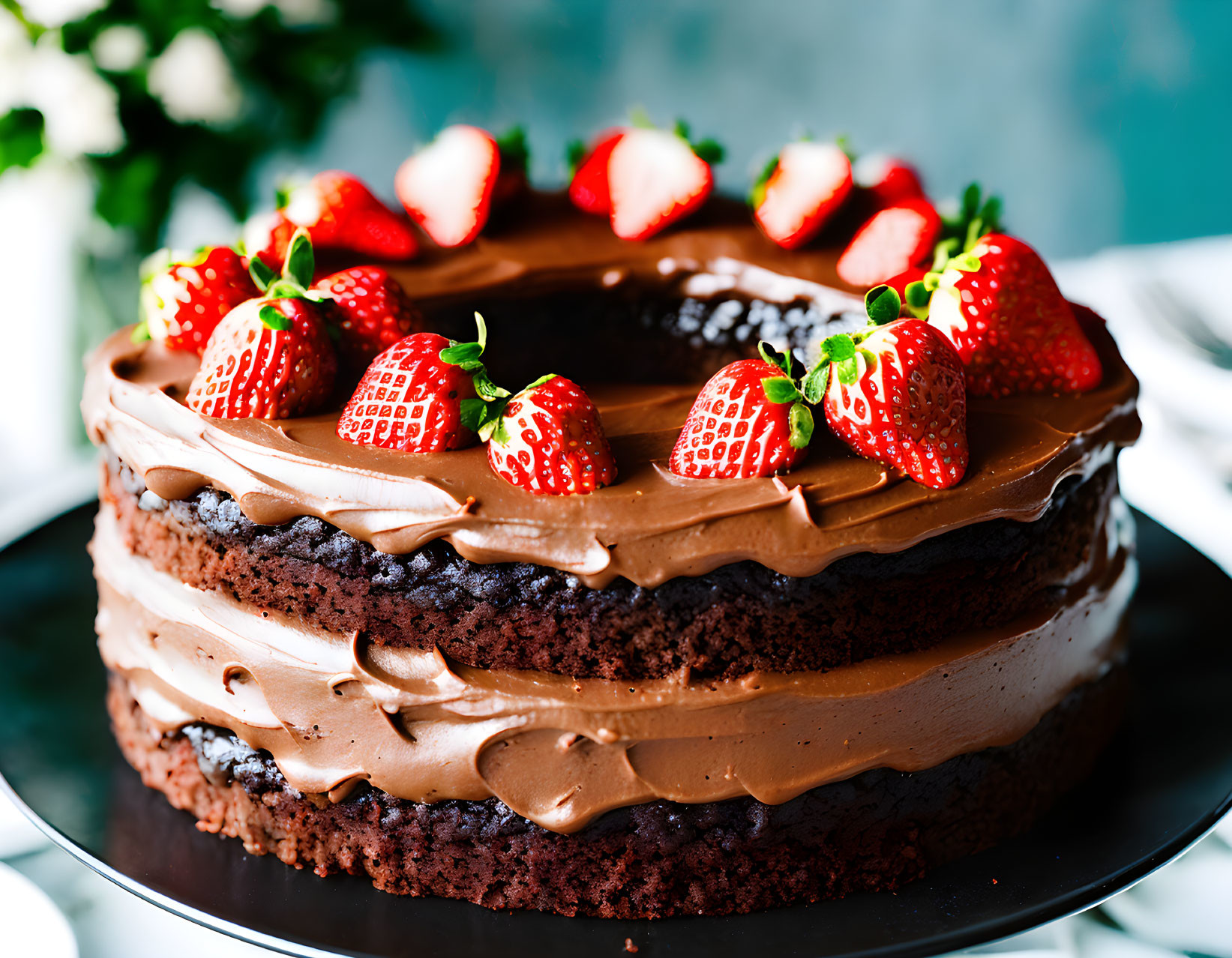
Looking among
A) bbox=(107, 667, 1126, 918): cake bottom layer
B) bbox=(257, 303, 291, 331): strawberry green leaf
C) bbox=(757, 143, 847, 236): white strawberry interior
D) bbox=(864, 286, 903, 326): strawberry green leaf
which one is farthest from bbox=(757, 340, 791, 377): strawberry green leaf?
bbox=(757, 143, 847, 236): white strawberry interior

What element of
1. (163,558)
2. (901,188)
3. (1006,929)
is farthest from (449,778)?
(901,188)

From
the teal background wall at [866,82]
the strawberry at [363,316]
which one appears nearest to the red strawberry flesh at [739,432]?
the strawberry at [363,316]

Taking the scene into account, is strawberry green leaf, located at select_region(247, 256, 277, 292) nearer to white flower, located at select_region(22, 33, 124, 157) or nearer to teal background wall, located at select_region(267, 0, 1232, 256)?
white flower, located at select_region(22, 33, 124, 157)

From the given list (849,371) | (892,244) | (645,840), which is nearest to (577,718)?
(645,840)

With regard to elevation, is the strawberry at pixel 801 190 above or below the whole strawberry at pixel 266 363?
above

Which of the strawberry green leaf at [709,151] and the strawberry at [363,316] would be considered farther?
the strawberry green leaf at [709,151]

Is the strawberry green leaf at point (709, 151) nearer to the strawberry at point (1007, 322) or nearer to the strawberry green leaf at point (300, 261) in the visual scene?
the strawberry at point (1007, 322)

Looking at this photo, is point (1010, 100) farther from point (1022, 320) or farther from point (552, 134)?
point (1022, 320)
